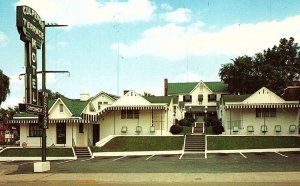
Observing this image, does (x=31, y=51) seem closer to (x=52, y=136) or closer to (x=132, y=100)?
(x=52, y=136)

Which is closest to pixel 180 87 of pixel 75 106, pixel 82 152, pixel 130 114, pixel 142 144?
pixel 130 114

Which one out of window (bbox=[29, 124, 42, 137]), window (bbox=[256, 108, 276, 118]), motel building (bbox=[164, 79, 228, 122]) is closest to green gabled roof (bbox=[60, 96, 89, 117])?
window (bbox=[29, 124, 42, 137])

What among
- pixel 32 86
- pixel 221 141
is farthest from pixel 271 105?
pixel 32 86

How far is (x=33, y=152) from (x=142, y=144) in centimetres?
1057

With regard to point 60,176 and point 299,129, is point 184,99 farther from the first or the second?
point 60,176

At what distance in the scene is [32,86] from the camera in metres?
22.8

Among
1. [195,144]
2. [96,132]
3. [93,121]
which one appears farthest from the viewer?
[96,132]

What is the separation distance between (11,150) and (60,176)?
23158 mm

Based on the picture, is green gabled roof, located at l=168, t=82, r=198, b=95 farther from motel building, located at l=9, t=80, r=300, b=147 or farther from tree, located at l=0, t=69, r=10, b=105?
tree, located at l=0, t=69, r=10, b=105

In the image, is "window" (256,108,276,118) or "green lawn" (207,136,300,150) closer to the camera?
"green lawn" (207,136,300,150)

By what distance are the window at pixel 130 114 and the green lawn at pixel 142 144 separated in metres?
4.67

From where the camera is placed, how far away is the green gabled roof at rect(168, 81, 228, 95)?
8256 cm

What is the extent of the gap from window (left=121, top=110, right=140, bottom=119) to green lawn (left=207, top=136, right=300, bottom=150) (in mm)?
9643

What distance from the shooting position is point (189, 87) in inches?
3319
